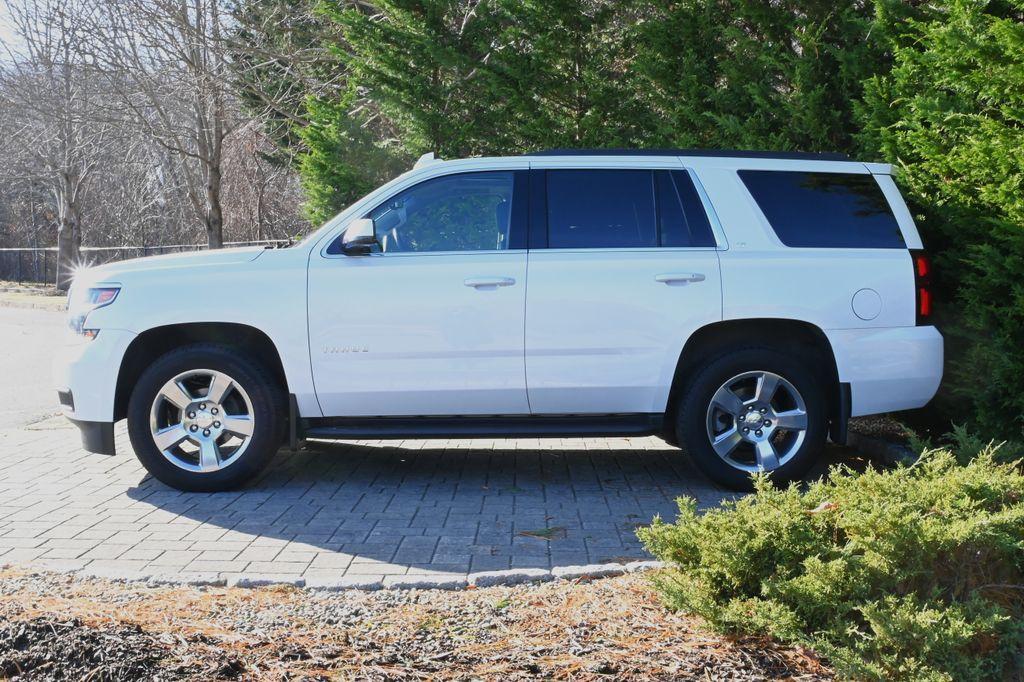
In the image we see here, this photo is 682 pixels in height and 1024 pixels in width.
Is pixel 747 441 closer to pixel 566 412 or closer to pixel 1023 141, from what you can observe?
pixel 566 412

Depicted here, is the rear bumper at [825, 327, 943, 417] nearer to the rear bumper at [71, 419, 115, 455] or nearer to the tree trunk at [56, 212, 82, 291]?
the rear bumper at [71, 419, 115, 455]

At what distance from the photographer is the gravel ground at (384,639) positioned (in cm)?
323

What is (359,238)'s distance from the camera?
608 centimetres

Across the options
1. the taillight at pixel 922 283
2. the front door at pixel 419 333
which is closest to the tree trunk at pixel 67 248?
the front door at pixel 419 333

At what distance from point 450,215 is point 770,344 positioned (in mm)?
2264

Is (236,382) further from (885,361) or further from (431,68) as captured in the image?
(431,68)

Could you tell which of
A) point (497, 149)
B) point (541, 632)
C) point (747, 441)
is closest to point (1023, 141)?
point (747, 441)

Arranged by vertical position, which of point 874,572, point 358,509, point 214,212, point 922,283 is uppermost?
point 214,212

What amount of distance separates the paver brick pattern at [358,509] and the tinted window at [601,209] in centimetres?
163

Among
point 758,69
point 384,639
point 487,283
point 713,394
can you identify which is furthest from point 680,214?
point 384,639

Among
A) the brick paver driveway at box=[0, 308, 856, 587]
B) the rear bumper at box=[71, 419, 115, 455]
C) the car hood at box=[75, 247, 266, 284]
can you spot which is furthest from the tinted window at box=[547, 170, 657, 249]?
the rear bumper at box=[71, 419, 115, 455]

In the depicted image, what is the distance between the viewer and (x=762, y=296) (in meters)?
6.15

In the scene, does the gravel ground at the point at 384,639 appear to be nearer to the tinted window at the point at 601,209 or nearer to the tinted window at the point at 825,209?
the tinted window at the point at 601,209

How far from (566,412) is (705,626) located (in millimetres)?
2832
